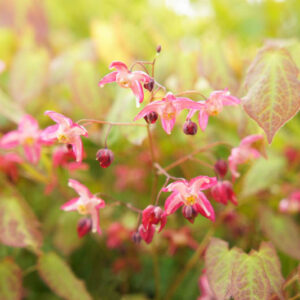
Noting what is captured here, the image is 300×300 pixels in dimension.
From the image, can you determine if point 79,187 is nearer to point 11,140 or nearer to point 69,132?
point 69,132

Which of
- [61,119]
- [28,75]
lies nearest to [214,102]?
[61,119]

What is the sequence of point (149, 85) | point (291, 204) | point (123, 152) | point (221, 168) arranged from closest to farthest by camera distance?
point (149, 85) → point (221, 168) → point (291, 204) → point (123, 152)

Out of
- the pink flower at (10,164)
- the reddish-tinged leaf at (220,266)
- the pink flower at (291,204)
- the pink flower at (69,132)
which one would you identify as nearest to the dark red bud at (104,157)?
the pink flower at (69,132)

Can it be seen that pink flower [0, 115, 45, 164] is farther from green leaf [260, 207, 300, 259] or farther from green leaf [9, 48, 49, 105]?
green leaf [260, 207, 300, 259]

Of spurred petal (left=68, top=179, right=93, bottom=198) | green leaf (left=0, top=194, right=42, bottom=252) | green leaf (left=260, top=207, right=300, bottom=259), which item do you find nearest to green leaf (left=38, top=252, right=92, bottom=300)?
green leaf (left=0, top=194, right=42, bottom=252)

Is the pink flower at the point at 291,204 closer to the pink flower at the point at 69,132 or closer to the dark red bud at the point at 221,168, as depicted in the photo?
the dark red bud at the point at 221,168
